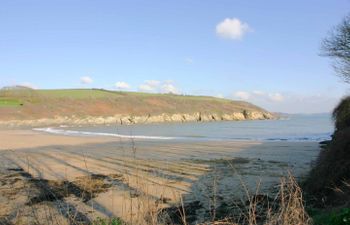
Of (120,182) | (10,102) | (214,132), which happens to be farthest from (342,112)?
(10,102)

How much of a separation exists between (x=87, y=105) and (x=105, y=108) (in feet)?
11.3

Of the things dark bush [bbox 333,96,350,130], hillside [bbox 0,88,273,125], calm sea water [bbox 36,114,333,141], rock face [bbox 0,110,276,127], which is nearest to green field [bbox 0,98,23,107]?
hillside [bbox 0,88,273,125]

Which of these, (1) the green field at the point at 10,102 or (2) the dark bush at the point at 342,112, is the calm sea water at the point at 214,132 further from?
(1) the green field at the point at 10,102

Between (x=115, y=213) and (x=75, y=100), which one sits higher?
(x=75, y=100)

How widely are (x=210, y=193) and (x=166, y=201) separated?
1.41m

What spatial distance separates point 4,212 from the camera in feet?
28.5

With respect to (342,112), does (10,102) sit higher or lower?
higher

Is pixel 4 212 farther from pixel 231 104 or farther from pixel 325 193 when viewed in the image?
pixel 231 104

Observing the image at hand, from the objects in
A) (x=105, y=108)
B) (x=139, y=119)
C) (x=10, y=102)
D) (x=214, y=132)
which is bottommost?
(x=214, y=132)

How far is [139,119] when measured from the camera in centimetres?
7856

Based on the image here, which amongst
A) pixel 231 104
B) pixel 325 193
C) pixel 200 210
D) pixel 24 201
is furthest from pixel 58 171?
pixel 231 104

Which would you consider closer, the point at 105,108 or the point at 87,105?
the point at 87,105

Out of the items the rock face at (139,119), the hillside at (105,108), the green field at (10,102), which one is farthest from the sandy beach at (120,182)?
the green field at (10,102)

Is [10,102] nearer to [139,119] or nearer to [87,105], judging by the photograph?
[87,105]
